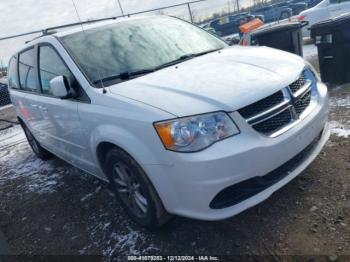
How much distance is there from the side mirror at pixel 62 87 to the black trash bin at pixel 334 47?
177 inches

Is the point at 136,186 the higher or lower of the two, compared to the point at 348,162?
higher

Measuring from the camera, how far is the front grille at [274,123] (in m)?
2.82

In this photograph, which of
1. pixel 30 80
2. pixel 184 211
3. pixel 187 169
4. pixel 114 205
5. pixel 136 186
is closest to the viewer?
pixel 187 169

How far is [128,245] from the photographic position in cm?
→ 330

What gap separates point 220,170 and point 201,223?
0.92 m

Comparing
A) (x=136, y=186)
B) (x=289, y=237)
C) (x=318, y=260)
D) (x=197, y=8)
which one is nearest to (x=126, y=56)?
(x=136, y=186)

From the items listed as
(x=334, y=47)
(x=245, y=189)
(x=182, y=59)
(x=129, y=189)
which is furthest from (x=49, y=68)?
(x=334, y=47)

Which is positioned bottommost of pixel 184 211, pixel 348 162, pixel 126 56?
pixel 348 162

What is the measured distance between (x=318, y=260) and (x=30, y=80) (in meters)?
4.05

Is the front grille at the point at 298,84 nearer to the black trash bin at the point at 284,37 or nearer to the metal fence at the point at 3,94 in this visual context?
the black trash bin at the point at 284,37

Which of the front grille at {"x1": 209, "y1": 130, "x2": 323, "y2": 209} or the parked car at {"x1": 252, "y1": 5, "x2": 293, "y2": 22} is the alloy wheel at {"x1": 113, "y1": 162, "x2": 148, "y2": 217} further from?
the parked car at {"x1": 252, "y1": 5, "x2": 293, "y2": 22}

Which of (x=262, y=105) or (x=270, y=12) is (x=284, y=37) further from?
(x=270, y=12)

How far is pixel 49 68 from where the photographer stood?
165 inches

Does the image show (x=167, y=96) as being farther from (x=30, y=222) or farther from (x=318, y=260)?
(x=30, y=222)
